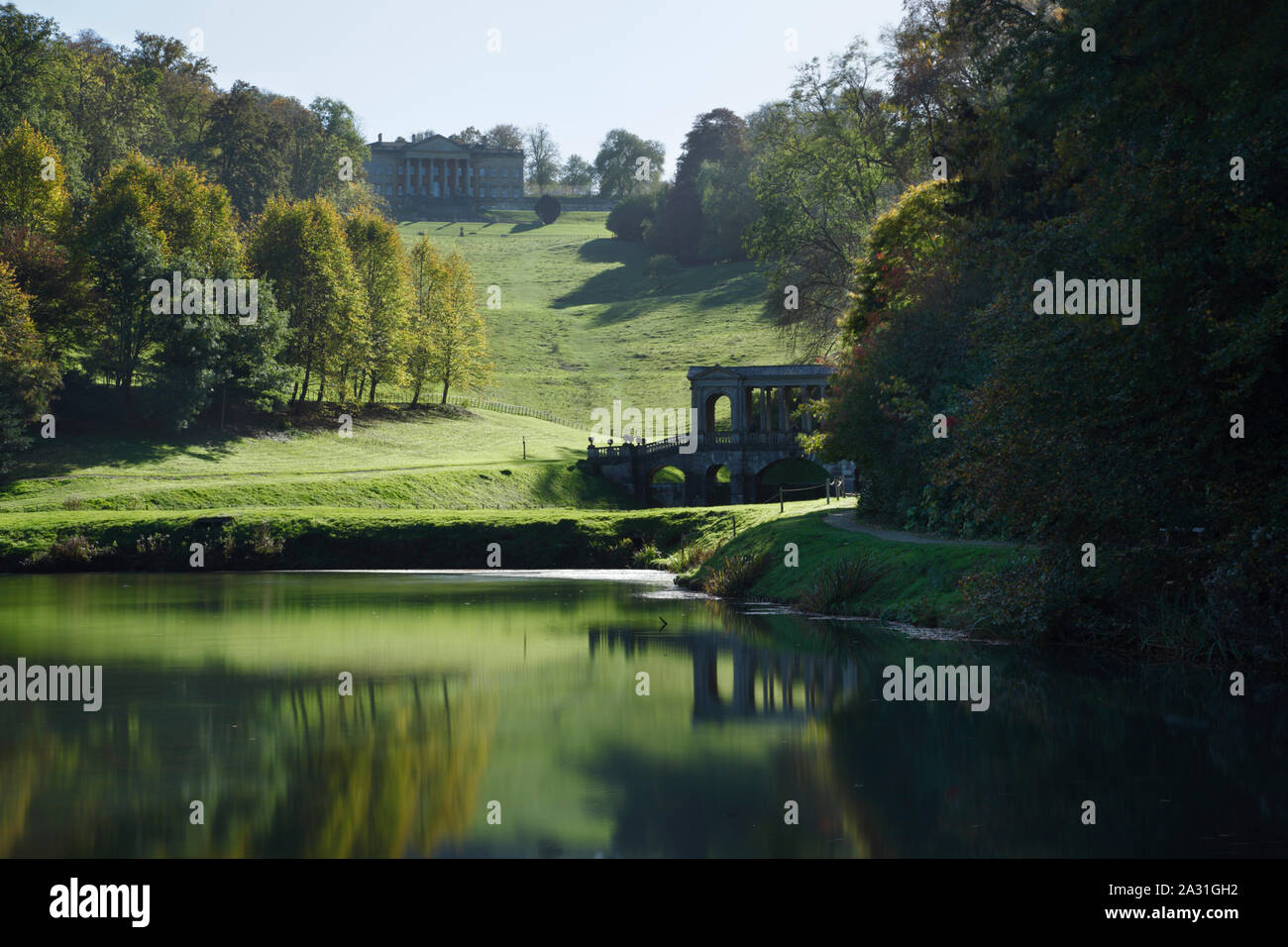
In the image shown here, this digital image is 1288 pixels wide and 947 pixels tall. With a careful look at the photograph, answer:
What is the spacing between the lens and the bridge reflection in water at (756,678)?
1747cm

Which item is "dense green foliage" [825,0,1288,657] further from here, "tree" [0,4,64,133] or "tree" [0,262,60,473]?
"tree" [0,4,64,133]

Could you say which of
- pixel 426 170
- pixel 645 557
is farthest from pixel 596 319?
pixel 645 557

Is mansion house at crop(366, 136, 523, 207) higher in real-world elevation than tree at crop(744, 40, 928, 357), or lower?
higher

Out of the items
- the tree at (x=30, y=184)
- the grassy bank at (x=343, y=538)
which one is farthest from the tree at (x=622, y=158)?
the grassy bank at (x=343, y=538)

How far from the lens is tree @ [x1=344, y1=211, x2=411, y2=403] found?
8131cm

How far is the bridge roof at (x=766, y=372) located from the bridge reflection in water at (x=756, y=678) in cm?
4947

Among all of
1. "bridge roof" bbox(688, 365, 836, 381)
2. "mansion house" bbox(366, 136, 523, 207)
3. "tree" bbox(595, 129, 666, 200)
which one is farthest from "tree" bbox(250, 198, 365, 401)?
"tree" bbox(595, 129, 666, 200)

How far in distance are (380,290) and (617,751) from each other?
73.3 meters

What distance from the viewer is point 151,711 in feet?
56.0

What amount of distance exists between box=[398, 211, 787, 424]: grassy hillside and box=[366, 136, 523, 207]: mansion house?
10804mm

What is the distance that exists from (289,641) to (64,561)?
2229 cm

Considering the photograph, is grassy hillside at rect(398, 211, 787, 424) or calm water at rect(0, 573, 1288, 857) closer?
calm water at rect(0, 573, 1288, 857)

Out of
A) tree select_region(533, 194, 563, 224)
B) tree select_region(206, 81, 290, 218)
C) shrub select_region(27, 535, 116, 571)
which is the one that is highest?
tree select_region(533, 194, 563, 224)
